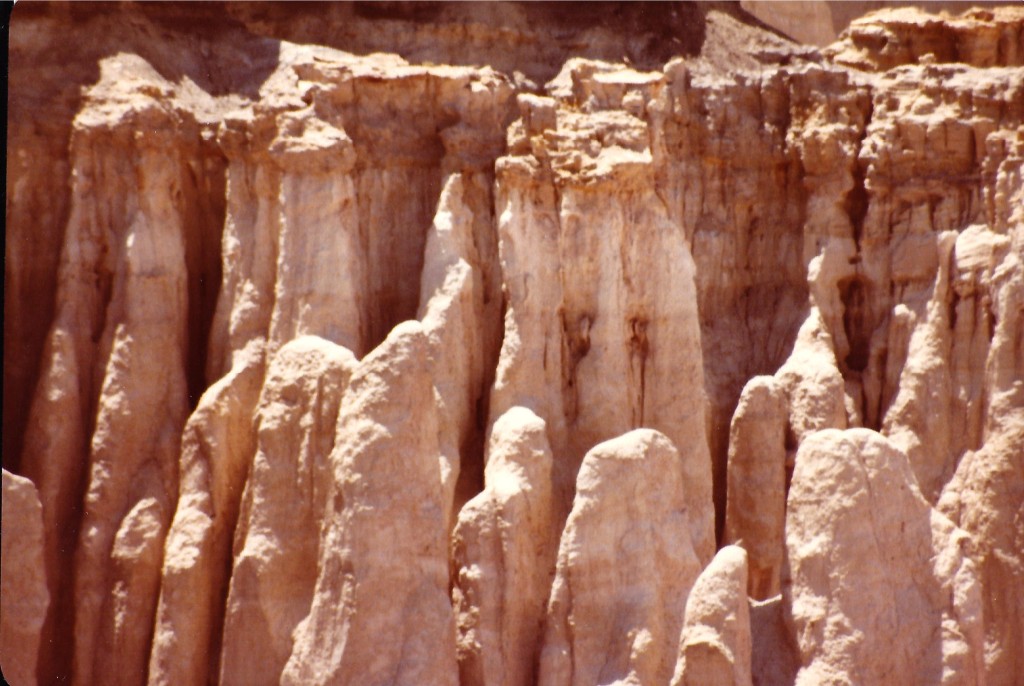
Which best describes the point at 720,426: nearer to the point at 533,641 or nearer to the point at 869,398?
the point at 869,398

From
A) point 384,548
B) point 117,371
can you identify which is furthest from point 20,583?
point 117,371

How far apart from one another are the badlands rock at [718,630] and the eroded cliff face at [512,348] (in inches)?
1.2

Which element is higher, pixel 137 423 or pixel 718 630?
pixel 137 423

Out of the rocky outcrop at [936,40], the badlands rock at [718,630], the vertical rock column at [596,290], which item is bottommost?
the badlands rock at [718,630]

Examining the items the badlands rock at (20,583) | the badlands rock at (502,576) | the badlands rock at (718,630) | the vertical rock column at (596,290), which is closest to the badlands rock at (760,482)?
the vertical rock column at (596,290)

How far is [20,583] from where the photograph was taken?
14.8 meters

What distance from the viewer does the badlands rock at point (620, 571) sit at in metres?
15.1

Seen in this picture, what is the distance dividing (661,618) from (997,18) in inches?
362

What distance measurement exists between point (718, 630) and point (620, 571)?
1.63 metres

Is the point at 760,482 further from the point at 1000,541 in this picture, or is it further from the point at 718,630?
the point at 718,630

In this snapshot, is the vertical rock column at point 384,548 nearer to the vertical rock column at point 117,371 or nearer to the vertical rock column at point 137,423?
the vertical rock column at point 137,423

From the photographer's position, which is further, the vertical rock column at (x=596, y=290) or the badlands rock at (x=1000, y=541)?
the vertical rock column at (x=596, y=290)

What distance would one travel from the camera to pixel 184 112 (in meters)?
18.4

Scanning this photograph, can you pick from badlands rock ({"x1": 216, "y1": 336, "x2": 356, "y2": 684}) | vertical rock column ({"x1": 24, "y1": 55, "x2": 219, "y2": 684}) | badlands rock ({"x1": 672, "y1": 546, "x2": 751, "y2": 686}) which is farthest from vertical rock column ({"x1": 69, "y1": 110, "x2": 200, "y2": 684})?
badlands rock ({"x1": 672, "y1": 546, "x2": 751, "y2": 686})
